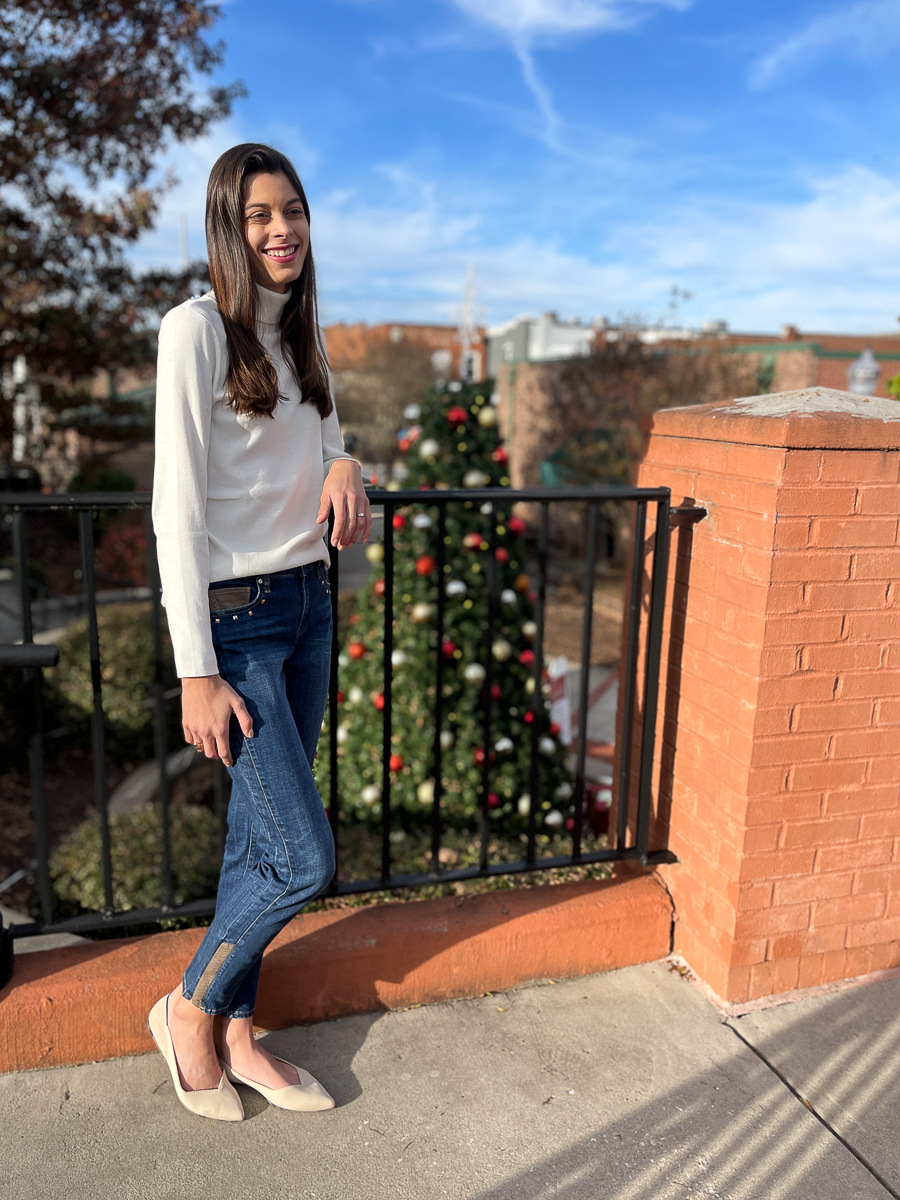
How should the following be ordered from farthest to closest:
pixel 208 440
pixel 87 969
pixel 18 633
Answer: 1. pixel 18 633
2. pixel 87 969
3. pixel 208 440

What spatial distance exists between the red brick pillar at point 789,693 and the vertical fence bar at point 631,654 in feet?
0.39

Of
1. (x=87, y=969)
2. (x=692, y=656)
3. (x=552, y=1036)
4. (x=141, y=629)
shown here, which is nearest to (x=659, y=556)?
(x=692, y=656)

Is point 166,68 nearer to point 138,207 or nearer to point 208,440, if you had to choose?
point 138,207

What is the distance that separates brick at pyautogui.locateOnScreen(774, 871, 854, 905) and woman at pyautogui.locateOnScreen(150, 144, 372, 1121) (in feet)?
3.71

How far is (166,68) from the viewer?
736 centimetres

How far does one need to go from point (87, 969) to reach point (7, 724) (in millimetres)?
5036

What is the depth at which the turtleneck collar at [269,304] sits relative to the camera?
63.6 inches

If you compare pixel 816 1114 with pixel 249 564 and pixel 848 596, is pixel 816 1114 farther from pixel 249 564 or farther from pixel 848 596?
pixel 249 564

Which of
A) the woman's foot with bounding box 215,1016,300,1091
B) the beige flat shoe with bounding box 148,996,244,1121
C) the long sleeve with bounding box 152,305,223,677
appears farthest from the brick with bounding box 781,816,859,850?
the long sleeve with bounding box 152,305,223,677

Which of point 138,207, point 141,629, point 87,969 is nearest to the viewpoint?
point 87,969

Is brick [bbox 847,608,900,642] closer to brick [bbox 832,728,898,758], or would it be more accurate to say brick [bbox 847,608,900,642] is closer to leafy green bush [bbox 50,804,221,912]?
brick [bbox 832,728,898,758]

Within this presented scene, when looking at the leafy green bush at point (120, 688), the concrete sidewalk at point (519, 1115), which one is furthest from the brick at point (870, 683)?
the leafy green bush at point (120, 688)

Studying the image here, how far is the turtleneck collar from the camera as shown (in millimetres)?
1616

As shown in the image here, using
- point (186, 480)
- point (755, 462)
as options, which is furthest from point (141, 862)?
point (755, 462)
